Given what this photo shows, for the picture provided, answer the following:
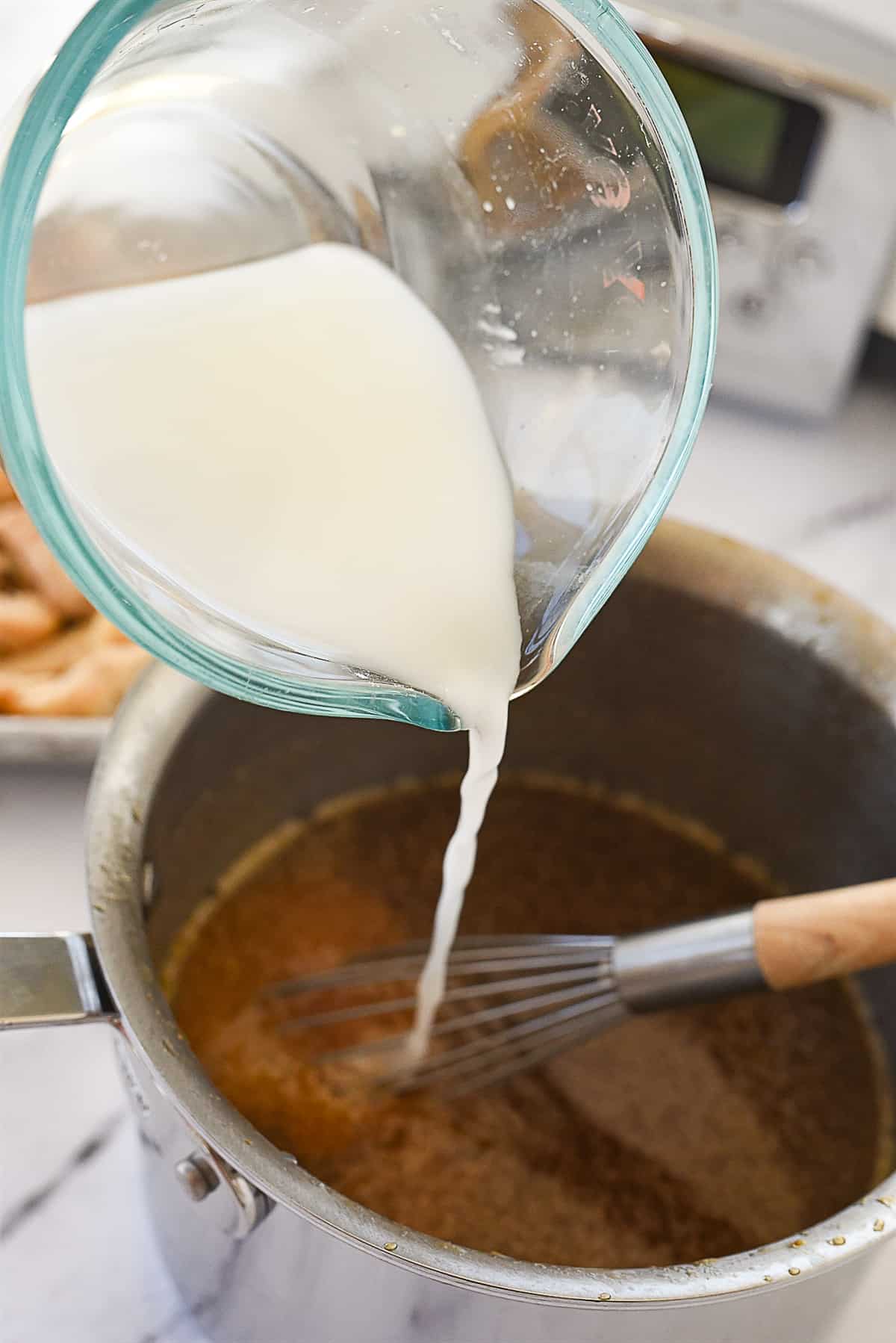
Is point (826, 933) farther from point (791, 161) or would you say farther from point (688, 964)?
point (791, 161)

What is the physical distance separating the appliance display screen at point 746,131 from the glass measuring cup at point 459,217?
0.37m

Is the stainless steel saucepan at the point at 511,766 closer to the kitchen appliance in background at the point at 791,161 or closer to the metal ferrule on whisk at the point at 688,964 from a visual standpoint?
the metal ferrule on whisk at the point at 688,964

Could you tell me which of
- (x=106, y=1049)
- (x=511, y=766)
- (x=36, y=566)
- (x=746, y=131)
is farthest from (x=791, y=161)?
(x=106, y=1049)

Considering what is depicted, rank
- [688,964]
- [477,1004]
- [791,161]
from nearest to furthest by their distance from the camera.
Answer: [688,964], [477,1004], [791,161]

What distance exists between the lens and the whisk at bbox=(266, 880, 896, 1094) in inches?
20.9

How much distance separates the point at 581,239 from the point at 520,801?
0.36m

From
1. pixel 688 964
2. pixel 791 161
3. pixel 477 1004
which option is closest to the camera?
pixel 688 964

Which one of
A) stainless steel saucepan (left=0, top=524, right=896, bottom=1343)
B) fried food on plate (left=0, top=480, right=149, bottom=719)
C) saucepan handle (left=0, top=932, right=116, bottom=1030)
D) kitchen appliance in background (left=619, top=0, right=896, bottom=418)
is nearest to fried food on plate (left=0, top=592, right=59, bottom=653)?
fried food on plate (left=0, top=480, right=149, bottom=719)

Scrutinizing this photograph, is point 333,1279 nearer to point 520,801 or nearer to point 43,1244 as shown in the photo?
point 43,1244

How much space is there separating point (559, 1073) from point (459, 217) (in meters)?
0.39

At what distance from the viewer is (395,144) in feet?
1.57

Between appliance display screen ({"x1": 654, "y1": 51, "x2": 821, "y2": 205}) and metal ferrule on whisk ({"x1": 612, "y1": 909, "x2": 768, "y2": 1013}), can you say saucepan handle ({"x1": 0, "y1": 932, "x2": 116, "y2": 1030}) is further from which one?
appliance display screen ({"x1": 654, "y1": 51, "x2": 821, "y2": 205})

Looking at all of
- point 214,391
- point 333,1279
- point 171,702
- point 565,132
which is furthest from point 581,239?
point 333,1279

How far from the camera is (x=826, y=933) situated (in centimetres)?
53
